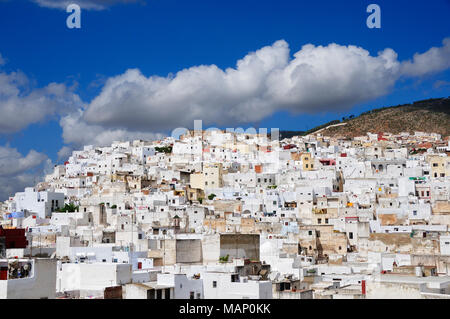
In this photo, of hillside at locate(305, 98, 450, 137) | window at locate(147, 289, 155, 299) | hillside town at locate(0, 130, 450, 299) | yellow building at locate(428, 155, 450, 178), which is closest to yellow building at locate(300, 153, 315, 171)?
hillside town at locate(0, 130, 450, 299)

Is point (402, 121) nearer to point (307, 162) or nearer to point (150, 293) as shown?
point (307, 162)

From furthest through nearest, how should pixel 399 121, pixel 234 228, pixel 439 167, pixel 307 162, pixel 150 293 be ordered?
pixel 399 121 < pixel 307 162 < pixel 439 167 < pixel 234 228 < pixel 150 293

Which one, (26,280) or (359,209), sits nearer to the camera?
(26,280)

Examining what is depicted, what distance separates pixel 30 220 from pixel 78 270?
747 inches

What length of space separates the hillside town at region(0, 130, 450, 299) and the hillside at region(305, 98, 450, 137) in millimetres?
27454

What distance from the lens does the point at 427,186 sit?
34.8 metres

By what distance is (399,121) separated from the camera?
8969 cm

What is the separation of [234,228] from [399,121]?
6644 cm

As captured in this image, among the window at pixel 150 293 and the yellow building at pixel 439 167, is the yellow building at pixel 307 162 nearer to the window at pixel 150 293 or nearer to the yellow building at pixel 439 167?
the yellow building at pixel 439 167

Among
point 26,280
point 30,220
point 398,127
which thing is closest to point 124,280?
point 26,280

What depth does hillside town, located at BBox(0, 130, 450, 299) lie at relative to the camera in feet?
47.8

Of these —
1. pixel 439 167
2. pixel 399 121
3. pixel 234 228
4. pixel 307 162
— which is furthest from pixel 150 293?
pixel 399 121

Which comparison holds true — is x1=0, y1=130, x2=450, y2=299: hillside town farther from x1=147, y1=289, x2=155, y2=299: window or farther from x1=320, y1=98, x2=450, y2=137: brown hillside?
x1=320, y1=98, x2=450, y2=137: brown hillside
